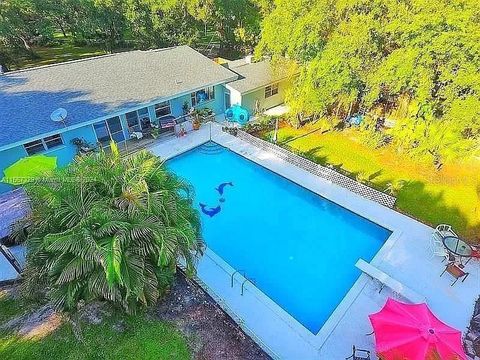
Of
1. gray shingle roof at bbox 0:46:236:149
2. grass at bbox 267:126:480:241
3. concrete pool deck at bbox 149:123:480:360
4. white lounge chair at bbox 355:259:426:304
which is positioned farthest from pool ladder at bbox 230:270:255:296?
gray shingle roof at bbox 0:46:236:149

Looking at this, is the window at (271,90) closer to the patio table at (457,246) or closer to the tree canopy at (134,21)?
the tree canopy at (134,21)

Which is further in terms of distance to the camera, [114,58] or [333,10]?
[114,58]

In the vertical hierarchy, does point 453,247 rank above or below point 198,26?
below

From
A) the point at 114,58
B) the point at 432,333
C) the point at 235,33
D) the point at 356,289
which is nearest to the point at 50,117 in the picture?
the point at 114,58

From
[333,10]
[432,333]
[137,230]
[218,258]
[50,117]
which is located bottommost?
[218,258]

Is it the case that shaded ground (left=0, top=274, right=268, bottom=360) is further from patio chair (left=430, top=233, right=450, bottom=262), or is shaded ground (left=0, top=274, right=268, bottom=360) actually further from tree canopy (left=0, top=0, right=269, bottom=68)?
tree canopy (left=0, top=0, right=269, bottom=68)

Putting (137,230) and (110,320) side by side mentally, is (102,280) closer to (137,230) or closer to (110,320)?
(137,230)

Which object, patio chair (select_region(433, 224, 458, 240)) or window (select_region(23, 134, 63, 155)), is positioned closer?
patio chair (select_region(433, 224, 458, 240))

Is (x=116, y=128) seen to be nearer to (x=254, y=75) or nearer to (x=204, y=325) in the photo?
(x=254, y=75)
